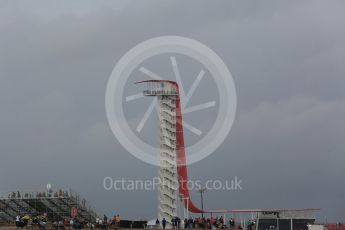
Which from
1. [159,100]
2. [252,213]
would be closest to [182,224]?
[252,213]

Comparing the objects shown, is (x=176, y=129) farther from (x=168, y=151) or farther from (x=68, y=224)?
(x=68, y=224)

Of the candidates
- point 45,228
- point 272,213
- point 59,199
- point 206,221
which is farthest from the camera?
point 272,213

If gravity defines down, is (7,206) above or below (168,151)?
below

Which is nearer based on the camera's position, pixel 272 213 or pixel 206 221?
pixel 206 221

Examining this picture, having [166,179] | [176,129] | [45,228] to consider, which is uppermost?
[176,129]

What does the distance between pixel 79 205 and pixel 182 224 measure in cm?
1116

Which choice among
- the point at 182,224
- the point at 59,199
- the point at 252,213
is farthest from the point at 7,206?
the point at 252,213

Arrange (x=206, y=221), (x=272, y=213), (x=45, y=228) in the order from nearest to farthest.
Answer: (x=45, y=228) → (x=206, y=221) → (x=272, y=213)

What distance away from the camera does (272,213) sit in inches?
3044

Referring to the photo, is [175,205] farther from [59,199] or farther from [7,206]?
[7,206]

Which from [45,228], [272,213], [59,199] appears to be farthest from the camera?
[272,213]

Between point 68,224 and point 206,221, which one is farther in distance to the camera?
point 206,221

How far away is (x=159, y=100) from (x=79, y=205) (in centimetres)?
1581

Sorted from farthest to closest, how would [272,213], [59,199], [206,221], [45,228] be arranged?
[272,213], [59,199], [206,221], [45,228]
